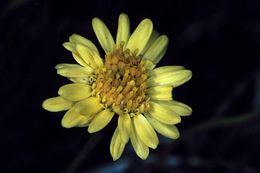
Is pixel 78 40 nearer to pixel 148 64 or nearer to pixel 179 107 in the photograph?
pixel 148 64

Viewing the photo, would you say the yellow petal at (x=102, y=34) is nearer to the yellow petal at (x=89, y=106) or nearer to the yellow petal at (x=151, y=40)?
the yellow petal at (x=151, y=40)

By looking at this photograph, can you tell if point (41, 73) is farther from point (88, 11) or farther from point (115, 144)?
point (115, 144)

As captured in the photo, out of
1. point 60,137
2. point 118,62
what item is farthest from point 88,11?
point 118,62

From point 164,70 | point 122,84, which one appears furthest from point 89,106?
point 164,70

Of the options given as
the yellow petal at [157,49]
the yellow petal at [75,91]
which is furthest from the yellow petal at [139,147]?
the yellow petal at [157,49]

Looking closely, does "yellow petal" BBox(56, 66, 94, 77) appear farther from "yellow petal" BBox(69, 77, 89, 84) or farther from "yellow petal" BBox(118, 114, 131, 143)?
"yellow petal" BBox(118, 114, 131, 143)

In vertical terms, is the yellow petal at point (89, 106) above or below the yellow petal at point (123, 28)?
below

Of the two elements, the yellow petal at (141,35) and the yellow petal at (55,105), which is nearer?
the yellow petal at (55,105)

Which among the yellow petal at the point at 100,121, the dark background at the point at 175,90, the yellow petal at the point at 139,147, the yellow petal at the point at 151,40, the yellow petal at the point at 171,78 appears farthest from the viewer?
the dark background at the point at 175,90
